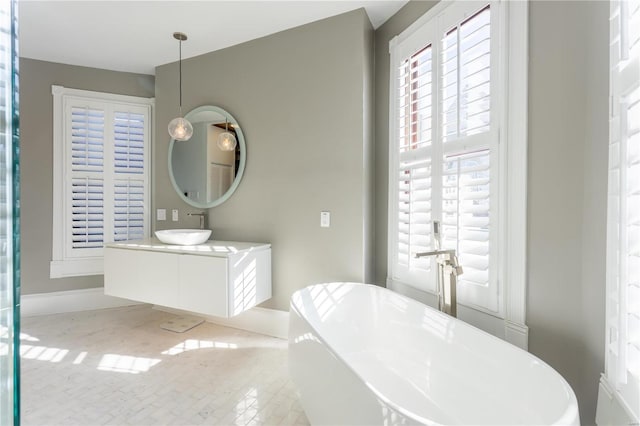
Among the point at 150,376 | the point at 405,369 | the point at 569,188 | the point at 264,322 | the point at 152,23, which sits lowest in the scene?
the point at 150,376

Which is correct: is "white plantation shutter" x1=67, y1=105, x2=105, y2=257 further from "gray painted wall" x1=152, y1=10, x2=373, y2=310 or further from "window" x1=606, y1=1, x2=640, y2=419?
"window" x1=606, y1=1, x2=640, y2=419

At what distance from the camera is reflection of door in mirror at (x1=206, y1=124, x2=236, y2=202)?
2.94 meters

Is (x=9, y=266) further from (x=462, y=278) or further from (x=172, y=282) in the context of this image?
(x=172, y=282)

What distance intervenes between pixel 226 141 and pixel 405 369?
232 cm

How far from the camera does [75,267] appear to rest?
332 cm

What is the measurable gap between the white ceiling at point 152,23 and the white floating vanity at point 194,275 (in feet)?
5.89

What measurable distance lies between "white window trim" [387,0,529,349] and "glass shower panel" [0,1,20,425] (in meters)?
1.74

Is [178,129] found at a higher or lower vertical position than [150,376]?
higher

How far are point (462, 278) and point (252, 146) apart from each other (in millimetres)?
1990

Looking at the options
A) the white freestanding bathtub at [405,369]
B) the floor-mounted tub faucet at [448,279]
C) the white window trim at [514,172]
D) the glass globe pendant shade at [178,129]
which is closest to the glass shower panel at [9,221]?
the white freestanding bathtub at [405,369]

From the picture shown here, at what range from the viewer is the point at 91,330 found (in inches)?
112

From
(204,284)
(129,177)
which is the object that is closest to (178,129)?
(129,177)

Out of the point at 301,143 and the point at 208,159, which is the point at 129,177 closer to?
the point at 208,159

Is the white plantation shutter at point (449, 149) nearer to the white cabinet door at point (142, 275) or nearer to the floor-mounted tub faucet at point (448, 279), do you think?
the floor-mounted tub faucet at point (448, 279)
